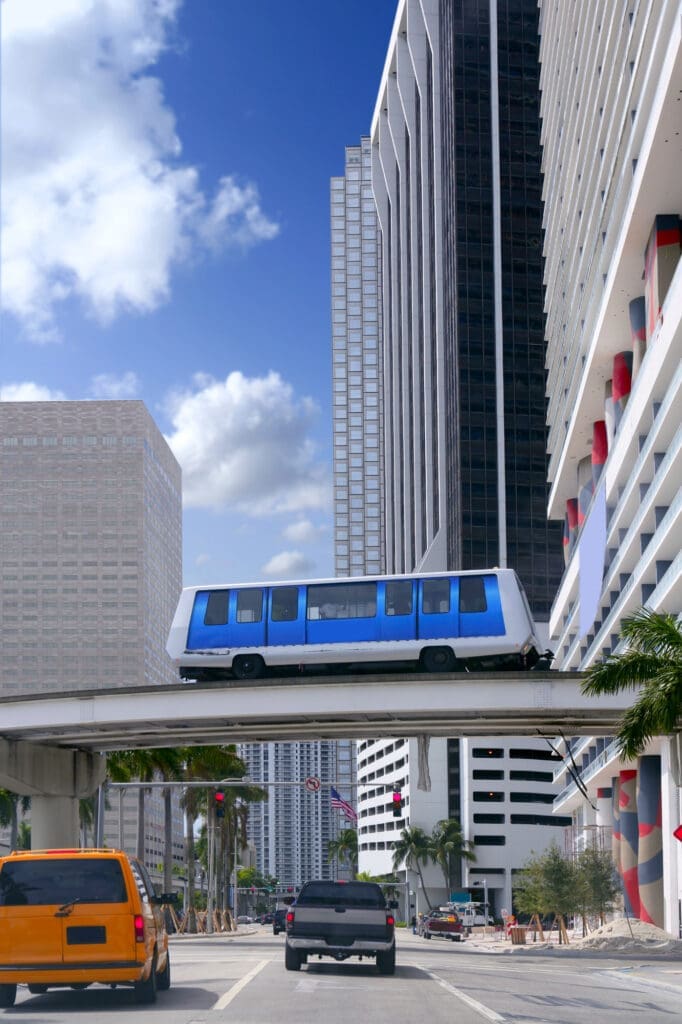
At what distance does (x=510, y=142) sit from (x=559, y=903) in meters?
101

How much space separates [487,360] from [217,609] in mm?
103421

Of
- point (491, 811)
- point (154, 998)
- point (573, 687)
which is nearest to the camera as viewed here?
point (154, 998)

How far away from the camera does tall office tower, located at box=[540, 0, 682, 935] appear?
4922 centimetres

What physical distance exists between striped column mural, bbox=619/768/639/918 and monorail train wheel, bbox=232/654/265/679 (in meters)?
30.0

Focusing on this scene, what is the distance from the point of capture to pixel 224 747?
3374 inches

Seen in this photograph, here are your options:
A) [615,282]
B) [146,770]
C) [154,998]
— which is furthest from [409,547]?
[154,998]

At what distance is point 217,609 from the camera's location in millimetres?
40344

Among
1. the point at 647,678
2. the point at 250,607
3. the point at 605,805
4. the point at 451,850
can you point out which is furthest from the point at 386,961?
the point at 451,850

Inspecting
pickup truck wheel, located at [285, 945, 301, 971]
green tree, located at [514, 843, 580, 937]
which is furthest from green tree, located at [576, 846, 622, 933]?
pickup truck wheel, located at [285, 945, 301, 971]

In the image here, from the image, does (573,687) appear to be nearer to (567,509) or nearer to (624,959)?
(624,959)

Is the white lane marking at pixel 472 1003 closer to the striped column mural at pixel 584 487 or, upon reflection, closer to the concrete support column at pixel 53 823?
the concrete support column at pixel 53 823

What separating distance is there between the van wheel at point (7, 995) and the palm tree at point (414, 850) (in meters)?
129

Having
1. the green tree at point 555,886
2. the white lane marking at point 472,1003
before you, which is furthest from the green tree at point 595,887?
the white lane marking at point 472,1003

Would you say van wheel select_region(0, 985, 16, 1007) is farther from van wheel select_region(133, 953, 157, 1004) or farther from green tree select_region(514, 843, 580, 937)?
green tree select_region(514, 843, 580, 937)
